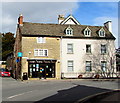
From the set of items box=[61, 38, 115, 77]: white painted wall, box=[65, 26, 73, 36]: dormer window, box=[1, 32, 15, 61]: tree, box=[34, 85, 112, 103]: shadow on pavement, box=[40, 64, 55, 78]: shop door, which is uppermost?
box=[1, 32, 15, 61]: tree

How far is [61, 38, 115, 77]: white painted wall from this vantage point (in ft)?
120

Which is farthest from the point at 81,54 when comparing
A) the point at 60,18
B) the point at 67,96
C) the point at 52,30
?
the point at 67,96

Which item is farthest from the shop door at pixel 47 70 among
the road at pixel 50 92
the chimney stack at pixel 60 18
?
the chimney stack at pixel 60 18

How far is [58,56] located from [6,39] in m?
40.2

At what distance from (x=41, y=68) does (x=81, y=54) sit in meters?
7.39

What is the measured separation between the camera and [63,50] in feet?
120

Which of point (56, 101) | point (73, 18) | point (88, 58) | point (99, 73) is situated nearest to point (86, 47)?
point (88, 58)

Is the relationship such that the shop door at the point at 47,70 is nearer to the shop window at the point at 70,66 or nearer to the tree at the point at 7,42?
the shop window at the point at 70,66

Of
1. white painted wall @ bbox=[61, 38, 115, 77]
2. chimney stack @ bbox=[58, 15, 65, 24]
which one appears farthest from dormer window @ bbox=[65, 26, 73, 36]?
chimney stack @ bbox=[58, 15, 65, 24]

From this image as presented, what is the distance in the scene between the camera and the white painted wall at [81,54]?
1438 inches

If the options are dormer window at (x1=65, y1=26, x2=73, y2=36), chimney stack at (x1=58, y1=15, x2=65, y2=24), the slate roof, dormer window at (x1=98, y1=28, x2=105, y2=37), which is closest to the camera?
the slate roof

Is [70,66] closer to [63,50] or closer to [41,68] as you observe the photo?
[63,50]

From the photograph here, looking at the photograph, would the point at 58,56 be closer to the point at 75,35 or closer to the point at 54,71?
the point at 54,71

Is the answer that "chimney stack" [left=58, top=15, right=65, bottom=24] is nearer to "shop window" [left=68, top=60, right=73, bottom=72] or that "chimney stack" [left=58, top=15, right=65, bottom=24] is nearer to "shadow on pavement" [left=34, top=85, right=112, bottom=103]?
"shop window" [left=68, top=60, right=73, bottom=72]
